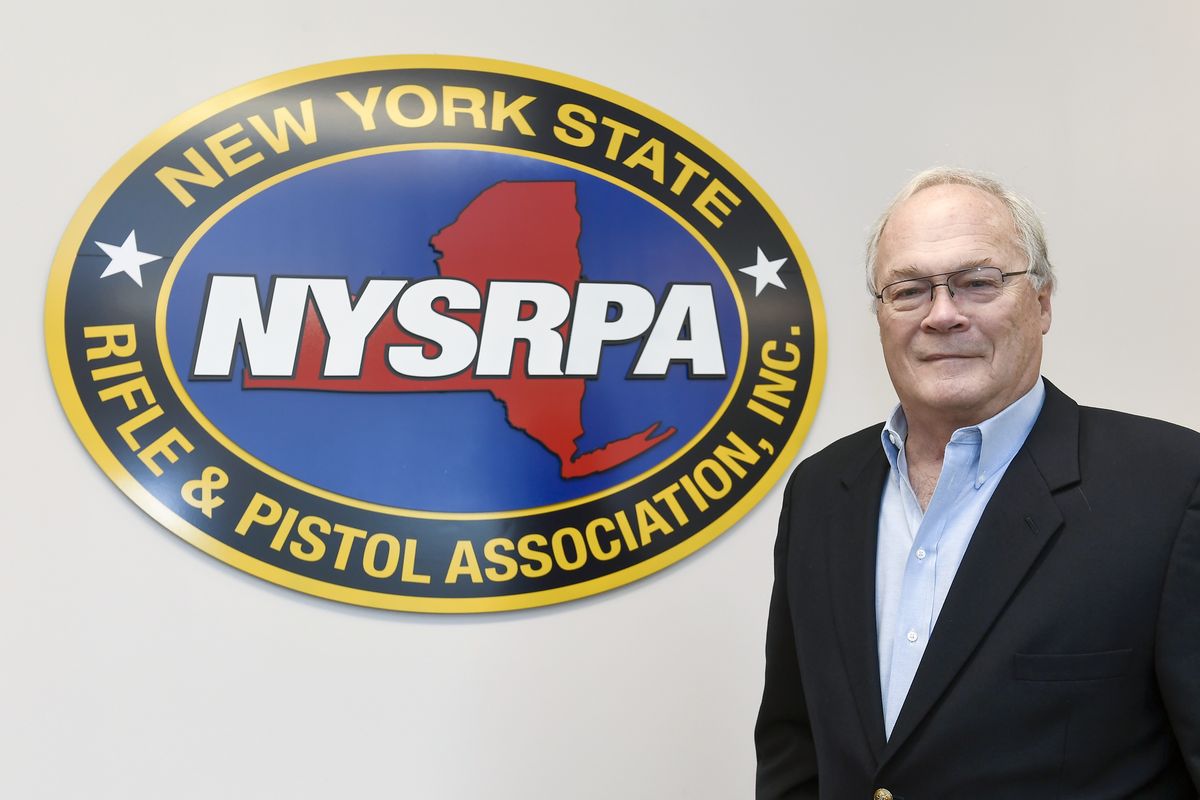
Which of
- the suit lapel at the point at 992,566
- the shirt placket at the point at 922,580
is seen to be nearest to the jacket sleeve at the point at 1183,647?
the suit lapel at the point at 992,566

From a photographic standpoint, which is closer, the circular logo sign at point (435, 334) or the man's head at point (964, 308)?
the man's head at point (964, 308)

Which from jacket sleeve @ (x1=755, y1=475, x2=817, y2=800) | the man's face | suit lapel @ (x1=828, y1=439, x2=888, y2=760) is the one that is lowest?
jacket sleeve @ (x1=755, y1=475, x2=817, y2=800)

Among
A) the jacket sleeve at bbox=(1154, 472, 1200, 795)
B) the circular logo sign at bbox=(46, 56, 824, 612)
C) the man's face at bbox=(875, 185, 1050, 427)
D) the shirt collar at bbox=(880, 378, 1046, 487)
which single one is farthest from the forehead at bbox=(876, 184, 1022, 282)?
the circular logo sign at bbox=(46, 56, 824, 612)

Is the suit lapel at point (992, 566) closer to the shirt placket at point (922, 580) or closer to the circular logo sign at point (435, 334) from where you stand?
the shirt placket at point (922, 580)

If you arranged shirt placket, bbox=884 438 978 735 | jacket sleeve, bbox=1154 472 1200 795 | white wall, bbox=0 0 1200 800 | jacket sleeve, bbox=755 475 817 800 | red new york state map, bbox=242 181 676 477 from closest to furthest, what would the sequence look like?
jacket sleeve, bbox=1154 472 1200 795
shirt placket, bbox=884 438 978 735
jacket sleeve, bbox=755 475 817 800
white wall, bbox=0 0 1200 800
red new york state map, bbox=242 181 676 477

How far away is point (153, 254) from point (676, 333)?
2.97 ft

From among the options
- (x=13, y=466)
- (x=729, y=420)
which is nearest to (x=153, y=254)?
(x=13, y=466)

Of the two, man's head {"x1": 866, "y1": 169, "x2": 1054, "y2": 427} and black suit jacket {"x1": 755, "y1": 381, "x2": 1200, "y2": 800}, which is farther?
man's head {"x1": 866, "y1": 169, "x2": 1054, "y2": 427}

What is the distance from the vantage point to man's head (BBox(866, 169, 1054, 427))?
1198mm

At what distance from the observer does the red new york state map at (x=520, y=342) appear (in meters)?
1.78

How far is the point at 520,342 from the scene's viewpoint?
6.01ft

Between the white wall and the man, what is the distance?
503 mm

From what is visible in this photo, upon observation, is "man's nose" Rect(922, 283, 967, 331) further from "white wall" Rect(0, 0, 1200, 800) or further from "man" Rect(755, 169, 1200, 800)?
"white wall" Rect(0, 0, 1200, 800)

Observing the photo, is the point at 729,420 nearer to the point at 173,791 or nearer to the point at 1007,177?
the point at 1007,177
